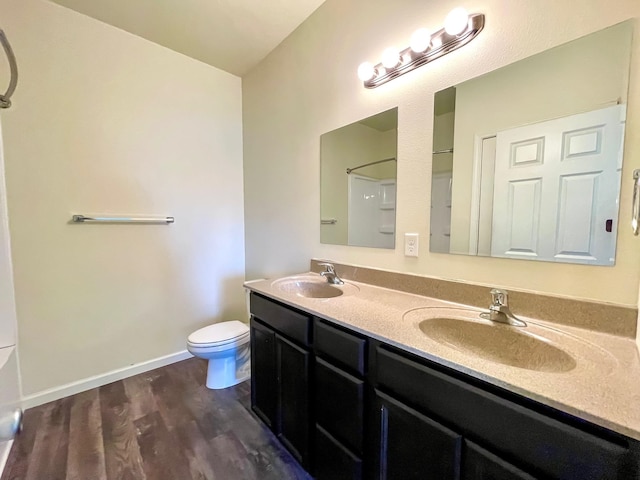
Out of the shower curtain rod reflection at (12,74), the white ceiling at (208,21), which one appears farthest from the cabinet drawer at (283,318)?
the white ceiling at (208,21)

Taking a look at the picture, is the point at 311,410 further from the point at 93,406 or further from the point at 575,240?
the point at 93,406

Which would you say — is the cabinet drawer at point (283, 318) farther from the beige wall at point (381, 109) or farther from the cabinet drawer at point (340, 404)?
the beige wall at point (381, 109)

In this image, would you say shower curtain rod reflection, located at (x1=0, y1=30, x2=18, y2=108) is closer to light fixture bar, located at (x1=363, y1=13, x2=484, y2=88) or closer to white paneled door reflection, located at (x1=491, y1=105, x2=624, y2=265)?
light fixture bar, located at (x1=363, y1=13, x2=484, y2=88)

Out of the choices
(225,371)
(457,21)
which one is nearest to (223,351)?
(225,371)

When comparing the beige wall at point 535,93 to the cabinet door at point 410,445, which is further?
the beige wall at point 535,93

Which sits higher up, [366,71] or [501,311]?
[366,71]

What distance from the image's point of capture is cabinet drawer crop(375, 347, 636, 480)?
53 centimetres

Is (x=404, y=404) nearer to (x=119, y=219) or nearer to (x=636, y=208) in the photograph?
(x=636, y=208)

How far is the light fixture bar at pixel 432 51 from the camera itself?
1122 millimetres

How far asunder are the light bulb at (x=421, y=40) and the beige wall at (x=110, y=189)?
1.84 m

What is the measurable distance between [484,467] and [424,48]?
1560 mm

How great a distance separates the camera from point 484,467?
0.68 m

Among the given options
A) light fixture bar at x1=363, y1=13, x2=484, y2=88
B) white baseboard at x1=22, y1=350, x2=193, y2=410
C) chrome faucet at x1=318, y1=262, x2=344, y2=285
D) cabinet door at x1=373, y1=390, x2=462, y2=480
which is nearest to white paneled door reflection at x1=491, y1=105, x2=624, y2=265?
light fixture bar at x1=363, y1=13, x2=484, y2=88

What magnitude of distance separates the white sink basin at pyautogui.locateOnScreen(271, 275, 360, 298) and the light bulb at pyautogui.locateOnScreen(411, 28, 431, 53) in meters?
1.23
